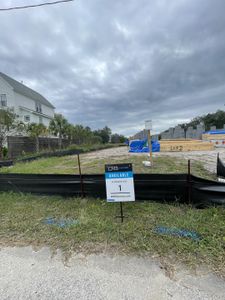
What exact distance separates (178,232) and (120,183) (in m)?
1.01

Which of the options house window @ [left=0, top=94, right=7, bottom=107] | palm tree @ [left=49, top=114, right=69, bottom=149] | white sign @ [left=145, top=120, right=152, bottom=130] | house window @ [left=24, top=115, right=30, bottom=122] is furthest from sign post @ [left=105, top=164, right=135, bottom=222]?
house window @ [left=24, top=115, right=30, bottom=122]

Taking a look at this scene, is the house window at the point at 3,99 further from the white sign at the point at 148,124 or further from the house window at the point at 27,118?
the white sign at the point at 148,124

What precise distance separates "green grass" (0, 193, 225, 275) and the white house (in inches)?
622

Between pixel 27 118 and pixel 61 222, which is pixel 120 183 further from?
pixel 27 118

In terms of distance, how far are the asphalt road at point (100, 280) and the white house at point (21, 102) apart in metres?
17.0

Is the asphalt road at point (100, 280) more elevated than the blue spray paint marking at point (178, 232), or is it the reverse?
the blue spray paint marking at point (178, 232)

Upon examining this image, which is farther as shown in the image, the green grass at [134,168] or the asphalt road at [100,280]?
the green grass at [134,168]

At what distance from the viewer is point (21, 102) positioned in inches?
805

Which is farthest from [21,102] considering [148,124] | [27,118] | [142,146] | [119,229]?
[119,229]

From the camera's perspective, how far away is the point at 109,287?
1.49 metres

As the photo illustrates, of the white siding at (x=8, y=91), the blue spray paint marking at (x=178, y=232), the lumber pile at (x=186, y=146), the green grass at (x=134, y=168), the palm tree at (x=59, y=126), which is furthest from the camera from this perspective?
the white siding at (x=8, y=91)

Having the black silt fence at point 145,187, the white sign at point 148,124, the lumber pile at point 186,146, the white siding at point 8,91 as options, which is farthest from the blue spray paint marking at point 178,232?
the white siding at point 8,91

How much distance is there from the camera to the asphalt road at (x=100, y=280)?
1.42m

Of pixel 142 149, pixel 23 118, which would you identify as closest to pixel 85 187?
pixel 142 149
